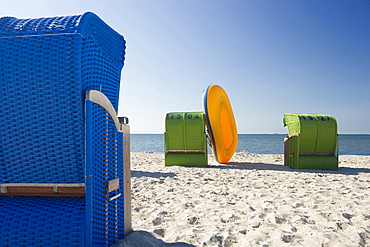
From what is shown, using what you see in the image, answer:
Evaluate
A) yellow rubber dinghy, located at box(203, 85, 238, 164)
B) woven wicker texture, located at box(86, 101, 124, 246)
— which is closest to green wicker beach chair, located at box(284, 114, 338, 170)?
yellow rubber dinghy, located at box(203, 85, 238, 164)

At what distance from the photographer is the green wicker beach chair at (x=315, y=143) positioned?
7430mm

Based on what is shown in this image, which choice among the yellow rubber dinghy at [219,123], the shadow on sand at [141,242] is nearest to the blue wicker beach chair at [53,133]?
the shadow on sand at [141,242]

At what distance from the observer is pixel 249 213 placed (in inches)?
124

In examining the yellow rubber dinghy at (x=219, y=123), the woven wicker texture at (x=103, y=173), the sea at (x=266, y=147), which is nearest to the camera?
the woven wicker texture at (x=103, y=173)

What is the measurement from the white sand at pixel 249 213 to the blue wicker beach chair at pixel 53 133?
58 cm

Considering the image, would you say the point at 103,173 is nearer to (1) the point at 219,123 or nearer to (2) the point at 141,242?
(2) the point at 141,242

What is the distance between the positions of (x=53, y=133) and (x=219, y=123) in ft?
21.4

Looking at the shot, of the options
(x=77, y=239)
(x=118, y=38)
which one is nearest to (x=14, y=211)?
(x=77, y=239)

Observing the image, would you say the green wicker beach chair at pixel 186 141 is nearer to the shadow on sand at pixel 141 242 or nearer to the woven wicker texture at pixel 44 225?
the shadow on sand at pixel 141 242

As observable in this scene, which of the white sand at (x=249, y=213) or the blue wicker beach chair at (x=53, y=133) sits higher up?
the blue wicker beach chair at (x=53, y=133)

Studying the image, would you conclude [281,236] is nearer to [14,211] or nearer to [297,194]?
[297,194]

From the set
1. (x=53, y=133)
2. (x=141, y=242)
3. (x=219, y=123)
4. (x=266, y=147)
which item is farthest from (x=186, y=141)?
(x=266, y=147)

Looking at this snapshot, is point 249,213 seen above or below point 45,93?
below

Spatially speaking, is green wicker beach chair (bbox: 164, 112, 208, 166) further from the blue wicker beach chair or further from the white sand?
the blue wicker beach chair
